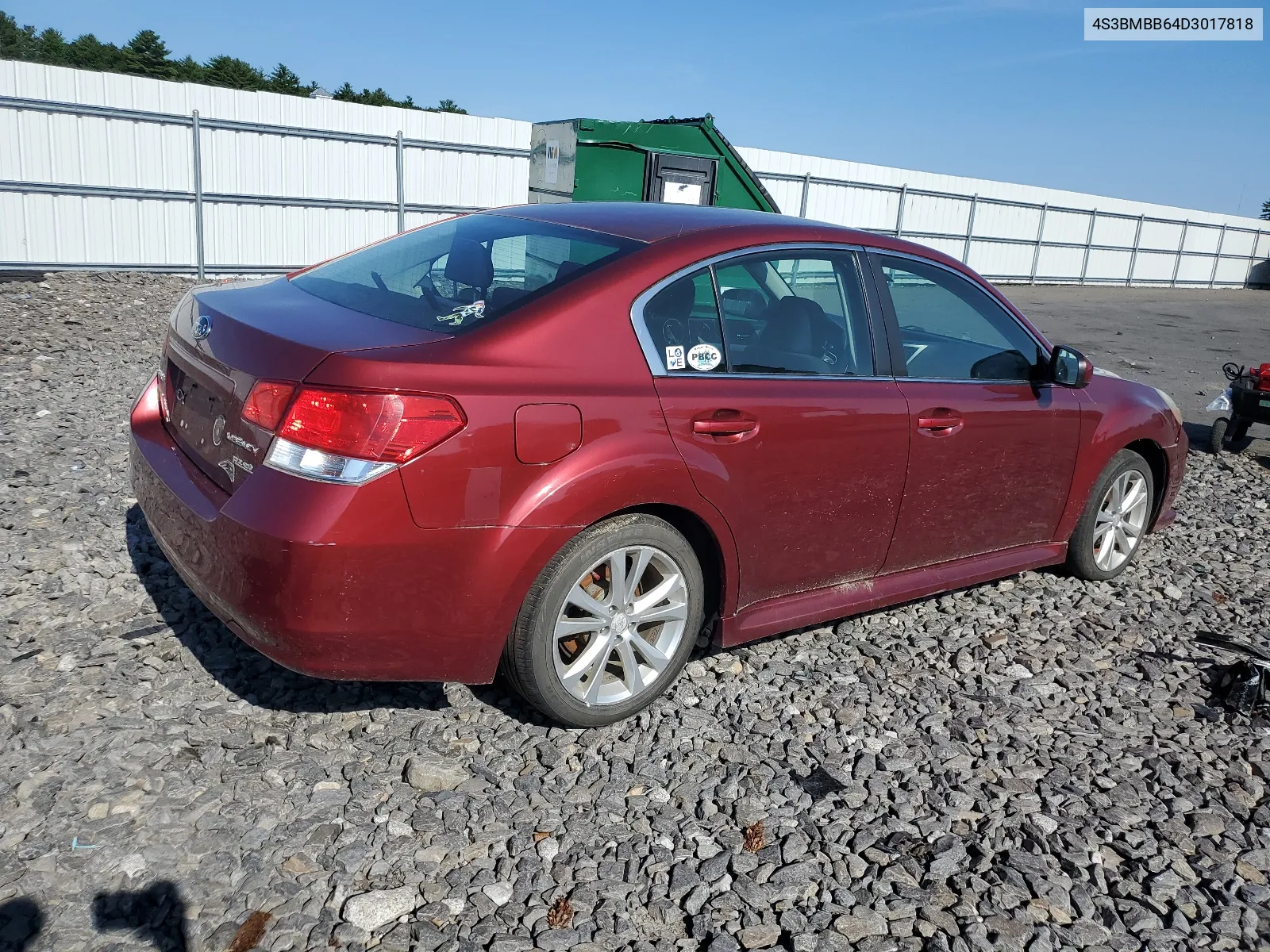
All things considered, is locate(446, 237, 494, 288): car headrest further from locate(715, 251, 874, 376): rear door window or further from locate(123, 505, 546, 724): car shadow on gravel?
locate(123, 505, 546, 724): car shadow on gravel

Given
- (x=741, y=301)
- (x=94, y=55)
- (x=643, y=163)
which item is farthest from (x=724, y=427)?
(x=94, y=55)

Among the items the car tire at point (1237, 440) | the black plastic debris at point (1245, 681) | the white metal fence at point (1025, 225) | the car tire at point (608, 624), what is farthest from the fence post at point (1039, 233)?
the car tire at point (608, 624)

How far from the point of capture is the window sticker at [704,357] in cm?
330

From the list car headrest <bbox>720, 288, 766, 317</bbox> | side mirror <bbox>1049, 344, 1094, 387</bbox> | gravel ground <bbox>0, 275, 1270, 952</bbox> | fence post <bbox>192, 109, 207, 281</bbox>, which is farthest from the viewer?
fence post <bbox>192, 109, 207, 281</bbox>

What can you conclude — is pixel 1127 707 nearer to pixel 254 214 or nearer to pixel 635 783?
pixel 635 783

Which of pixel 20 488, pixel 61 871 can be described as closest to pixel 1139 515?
pixel 61 871

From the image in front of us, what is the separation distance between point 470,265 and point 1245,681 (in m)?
3.28

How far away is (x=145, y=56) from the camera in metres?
59.2

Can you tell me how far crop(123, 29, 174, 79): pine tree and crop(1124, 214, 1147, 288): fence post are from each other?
50303mm

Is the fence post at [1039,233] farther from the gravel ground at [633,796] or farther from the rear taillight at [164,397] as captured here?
the rear taillight at [164,397]

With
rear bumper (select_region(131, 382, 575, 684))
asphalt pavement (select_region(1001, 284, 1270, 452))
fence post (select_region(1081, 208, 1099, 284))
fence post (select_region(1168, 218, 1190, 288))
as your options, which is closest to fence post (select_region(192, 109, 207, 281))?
asphalt pavement (select_region(1001, 284, 1270, 452))

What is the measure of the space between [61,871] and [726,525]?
207 centimetres

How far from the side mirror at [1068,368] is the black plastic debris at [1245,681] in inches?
50.5

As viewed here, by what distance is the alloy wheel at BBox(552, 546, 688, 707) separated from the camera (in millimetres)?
3182
